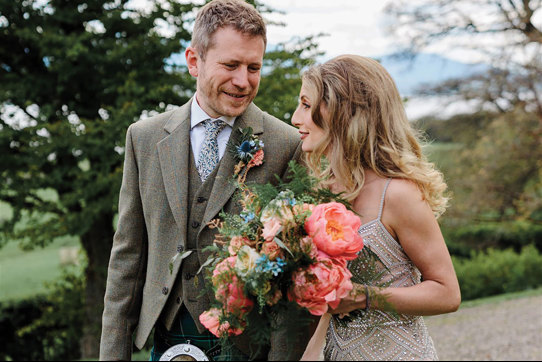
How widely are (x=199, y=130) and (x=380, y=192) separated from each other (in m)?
0.97

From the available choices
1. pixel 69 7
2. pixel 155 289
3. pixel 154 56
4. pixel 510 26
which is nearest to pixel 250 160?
pixel 155 289

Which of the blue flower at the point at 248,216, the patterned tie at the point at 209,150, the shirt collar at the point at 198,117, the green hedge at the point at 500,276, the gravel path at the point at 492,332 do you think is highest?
the blue flower at the point at 248,216

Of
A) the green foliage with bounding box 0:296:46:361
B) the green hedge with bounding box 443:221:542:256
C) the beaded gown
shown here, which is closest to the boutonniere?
the beaded gown

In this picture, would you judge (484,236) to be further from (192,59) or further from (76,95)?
(192,59)

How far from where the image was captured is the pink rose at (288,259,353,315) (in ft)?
5.65

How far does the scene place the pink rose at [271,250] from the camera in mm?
1732

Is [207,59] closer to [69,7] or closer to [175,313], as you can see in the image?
[175,313]

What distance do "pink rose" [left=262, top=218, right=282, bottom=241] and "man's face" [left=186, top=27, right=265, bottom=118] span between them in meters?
0.95

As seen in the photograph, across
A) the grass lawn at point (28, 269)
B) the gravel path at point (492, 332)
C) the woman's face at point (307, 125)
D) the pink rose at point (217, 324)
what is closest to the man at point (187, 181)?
the woman's face at point (307, 125)

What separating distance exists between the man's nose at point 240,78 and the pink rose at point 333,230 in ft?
3.05

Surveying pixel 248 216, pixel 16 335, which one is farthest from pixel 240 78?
pixel 16 335

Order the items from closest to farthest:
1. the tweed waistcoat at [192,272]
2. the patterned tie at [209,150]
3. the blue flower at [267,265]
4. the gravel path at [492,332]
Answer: the blue flower at [267,265] < the tweed waistcoat at [192,272] < the patterned tie at [209,150] < the gravel path at [492,332]

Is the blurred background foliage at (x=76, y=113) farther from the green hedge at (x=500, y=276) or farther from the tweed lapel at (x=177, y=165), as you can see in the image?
the green hedge at (x=500, y=276)

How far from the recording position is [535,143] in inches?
551
